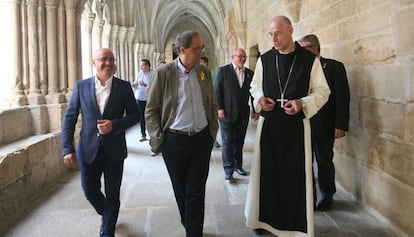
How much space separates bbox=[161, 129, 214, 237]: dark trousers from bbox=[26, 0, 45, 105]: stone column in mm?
2627

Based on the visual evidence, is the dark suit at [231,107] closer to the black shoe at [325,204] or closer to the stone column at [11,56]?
the black shoe at [325,204]

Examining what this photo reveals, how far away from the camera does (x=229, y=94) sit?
A: 4.06m

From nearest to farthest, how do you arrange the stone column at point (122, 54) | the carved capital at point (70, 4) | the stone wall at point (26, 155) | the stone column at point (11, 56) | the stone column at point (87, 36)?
1. the stone wall at point (26, 155)
2. the stone column at point (11, 56)
3. the carved capital at point (70, 4)
4. the stone column at point (87, 36)
5. the stone column at point (122, 54)

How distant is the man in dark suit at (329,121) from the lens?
3.07 meters

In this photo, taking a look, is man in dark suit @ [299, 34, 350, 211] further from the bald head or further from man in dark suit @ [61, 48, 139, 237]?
man in dark suit @ [61, 48, 139, 237]

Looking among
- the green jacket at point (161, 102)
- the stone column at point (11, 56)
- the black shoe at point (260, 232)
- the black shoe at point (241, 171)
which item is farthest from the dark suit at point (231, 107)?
the stone column at point (11, 56)

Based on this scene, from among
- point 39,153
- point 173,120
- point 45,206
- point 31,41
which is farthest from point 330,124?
point 31,41

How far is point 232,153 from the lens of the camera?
4086mm

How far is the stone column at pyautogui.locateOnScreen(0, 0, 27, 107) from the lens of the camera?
4.02 meters

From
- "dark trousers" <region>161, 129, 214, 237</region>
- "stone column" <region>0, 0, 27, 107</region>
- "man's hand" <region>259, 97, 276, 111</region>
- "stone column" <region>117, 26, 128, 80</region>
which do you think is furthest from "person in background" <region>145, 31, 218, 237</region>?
"stone column" <region>117, 26, 128, 80</region>

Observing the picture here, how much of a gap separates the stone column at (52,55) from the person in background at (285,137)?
307cm

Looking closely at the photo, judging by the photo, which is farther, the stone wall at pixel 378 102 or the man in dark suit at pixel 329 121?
the man in dark suit at pixel 329 121

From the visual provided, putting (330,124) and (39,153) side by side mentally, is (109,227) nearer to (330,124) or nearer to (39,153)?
(39,153)

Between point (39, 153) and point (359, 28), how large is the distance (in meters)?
3.39
